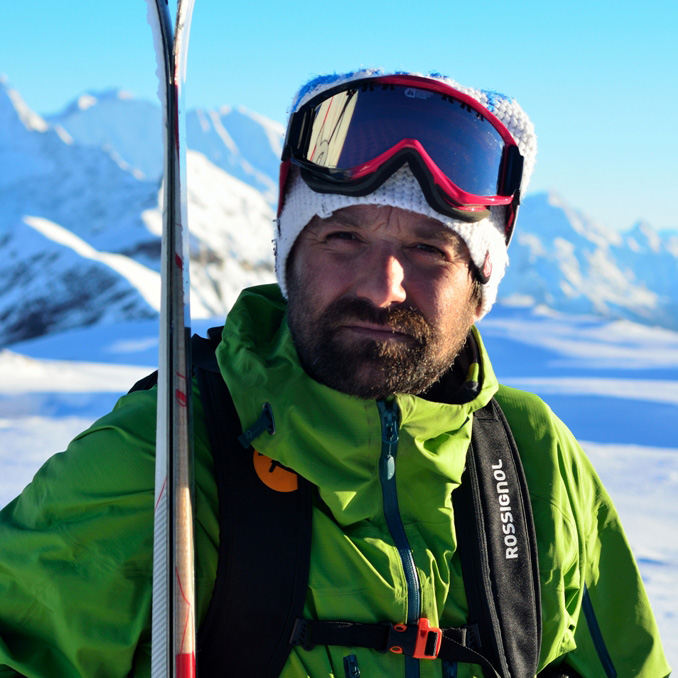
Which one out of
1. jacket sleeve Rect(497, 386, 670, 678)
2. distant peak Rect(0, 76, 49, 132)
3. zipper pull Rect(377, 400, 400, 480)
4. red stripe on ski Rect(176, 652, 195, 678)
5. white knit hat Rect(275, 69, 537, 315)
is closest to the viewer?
red stripe on ski Rect(176, 652, 195, 678)

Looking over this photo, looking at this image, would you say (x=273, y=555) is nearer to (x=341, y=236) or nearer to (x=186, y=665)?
(x=186, y=665)

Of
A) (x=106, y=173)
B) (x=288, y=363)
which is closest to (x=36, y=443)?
(x=288, y=363)

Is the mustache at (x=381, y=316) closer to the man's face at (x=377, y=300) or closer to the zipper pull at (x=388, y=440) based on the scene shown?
the man's face at (x=377, y=300)

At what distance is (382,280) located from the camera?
4.46ft

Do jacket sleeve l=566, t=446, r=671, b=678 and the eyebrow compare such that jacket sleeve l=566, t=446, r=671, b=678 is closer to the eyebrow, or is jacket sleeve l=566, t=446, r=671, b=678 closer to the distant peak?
the eyebrow

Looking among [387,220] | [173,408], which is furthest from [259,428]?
[387,220]

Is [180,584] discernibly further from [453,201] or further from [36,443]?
[36,443]

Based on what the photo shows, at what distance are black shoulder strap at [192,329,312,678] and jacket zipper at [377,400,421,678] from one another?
0.16 metres

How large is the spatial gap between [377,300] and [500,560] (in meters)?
0.52

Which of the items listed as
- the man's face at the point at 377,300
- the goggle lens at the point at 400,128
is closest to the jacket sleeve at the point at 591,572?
the man's face at the point at 377,300

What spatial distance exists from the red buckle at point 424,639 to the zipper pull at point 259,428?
15.1 inches

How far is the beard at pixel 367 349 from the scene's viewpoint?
53.2 inches

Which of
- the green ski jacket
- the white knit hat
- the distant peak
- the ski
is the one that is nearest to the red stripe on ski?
the ski

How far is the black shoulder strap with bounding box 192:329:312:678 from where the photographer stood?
1.18m
